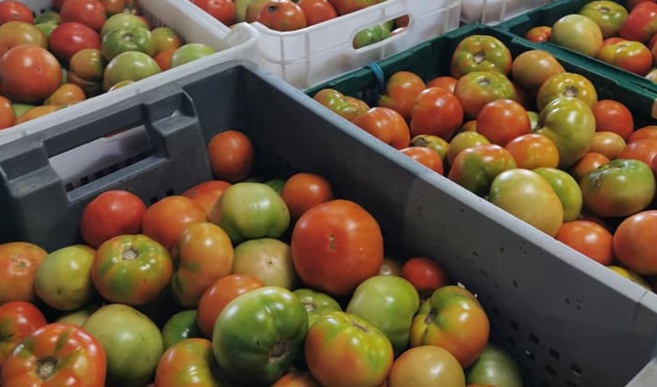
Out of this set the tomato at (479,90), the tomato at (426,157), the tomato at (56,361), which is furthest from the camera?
the tomato at (479,90)

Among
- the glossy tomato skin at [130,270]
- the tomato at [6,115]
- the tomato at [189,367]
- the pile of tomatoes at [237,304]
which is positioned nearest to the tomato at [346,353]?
the pile of tomatoes at [237,304]

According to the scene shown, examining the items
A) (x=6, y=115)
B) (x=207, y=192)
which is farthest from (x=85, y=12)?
(x=207, y=192)

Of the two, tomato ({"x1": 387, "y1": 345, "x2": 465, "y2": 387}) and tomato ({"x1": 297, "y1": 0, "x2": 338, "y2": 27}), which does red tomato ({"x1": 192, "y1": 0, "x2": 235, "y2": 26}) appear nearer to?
tomato ({"x1": 297, "y1": 0, "x2": 338, "y2": 27})

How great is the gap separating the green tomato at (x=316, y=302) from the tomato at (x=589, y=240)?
34 cm

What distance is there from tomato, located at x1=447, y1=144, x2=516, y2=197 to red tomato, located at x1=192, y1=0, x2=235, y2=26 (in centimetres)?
69

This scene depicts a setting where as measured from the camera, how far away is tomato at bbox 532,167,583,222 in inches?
40.4

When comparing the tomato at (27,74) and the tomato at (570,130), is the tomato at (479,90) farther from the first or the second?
the tomato at (27,74)

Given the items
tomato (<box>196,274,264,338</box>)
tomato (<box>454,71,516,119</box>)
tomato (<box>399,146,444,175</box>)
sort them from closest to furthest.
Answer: tomato (<box>196,274,264,338</box>) → tomato (<box>399,146,444,175</box>) → tomato (<box>454,71,516,119</box>)

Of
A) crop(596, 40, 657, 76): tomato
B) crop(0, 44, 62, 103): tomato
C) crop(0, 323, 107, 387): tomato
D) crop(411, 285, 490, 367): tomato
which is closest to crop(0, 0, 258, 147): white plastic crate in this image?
crop(0, 44, 62, 103): tomato

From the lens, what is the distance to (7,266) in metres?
0.91

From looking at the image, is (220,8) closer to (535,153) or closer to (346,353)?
(535,153)

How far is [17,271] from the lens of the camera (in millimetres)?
916

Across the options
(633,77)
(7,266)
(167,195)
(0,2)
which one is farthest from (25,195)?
(633,77)

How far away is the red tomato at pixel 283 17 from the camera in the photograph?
1.35m
